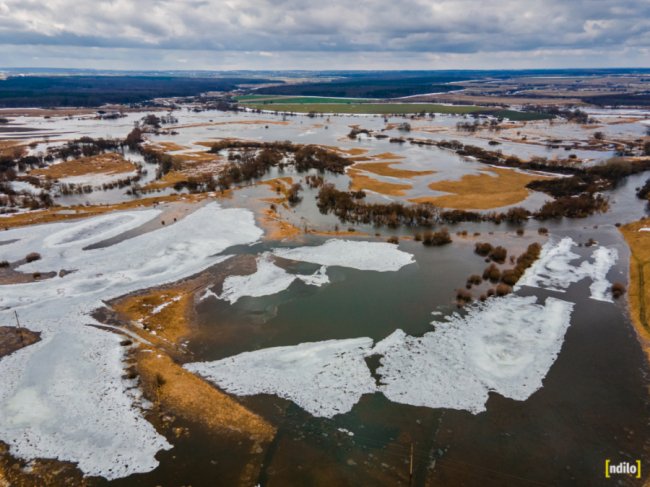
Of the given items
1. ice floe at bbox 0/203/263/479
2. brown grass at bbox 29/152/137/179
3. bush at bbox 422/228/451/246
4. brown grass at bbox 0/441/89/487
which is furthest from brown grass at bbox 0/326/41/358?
brown grass at bbox 29/152/137/179

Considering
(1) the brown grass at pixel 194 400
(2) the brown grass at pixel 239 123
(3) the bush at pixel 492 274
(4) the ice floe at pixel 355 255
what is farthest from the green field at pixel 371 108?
(1) the brown grass at pixel 194 400

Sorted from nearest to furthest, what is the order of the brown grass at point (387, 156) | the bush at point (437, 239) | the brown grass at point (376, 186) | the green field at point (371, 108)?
the bush at point (437, 239), the brown grass at point (376, 186), the brown grass at point (387, 156), the green field at point (371, 108)

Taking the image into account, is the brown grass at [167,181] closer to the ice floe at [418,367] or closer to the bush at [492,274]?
the ice floe at [418,367]

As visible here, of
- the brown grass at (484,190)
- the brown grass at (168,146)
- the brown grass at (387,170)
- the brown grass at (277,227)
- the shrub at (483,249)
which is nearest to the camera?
the shrub at (483,249)

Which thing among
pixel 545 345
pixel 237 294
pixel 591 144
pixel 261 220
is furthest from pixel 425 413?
pixel 591 144

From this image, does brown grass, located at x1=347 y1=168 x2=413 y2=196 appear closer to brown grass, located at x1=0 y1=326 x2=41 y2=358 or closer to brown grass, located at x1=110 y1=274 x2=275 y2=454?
brown grass, located at x1=110 y1=274 x2=275 y2=454

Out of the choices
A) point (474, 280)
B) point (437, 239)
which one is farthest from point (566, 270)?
point (437, 239)
